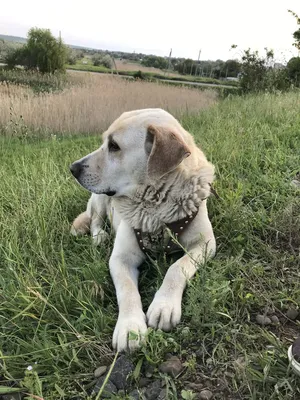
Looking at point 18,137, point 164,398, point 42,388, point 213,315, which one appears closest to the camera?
point 164,398

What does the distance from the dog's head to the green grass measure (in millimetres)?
497

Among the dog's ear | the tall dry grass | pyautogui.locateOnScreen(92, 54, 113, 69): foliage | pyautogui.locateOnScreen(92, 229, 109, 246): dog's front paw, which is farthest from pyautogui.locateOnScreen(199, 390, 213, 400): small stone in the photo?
pyautogui.locateOnScreen(92, 54, 113, 69): foliage

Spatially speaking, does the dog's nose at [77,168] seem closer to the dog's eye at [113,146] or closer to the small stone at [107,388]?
the dog's eye at [113,146]

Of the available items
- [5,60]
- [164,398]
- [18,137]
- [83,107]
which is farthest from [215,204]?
[5,60]

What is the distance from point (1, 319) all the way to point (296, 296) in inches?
64.2

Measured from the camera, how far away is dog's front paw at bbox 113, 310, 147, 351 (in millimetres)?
1794

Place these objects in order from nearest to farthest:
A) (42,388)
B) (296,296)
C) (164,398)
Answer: (164,398)
(42,388)
(296,296)

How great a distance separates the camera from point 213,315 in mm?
1935

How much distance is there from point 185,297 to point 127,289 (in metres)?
0.33

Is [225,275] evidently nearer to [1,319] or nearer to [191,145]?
[191,145]

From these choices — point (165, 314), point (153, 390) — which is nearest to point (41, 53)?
point (165, 314)

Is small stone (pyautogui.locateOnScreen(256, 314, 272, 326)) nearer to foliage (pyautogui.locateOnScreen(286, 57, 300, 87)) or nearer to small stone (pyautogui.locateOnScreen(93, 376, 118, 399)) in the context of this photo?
small stone (pyautogui.locateOnScreen(93, 376, 118, 399))

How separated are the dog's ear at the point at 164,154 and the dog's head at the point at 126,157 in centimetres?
3

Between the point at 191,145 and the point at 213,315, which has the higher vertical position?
the point at 191,145
